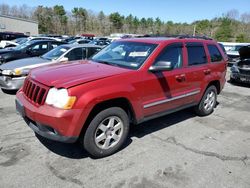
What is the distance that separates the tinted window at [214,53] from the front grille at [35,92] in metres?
3.95

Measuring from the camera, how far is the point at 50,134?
137 inches

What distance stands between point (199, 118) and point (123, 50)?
252cm

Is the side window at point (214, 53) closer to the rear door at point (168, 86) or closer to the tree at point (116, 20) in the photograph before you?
the rear door at point (168, 86)

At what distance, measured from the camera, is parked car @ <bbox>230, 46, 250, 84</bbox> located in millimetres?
9792

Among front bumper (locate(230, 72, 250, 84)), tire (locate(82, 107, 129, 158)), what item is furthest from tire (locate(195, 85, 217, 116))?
front bumper (locate(230, 72, 250, 84))

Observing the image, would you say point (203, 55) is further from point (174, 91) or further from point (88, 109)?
point (88, 109)

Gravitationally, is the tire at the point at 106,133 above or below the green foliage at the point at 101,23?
below

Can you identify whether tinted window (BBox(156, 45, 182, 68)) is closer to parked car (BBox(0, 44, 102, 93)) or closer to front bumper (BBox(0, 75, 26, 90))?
parked car (BBox(0, 44, 102, 93))

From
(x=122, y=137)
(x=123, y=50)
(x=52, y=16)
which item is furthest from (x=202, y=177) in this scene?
(x=52, y=16)

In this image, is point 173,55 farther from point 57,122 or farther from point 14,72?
point 14,72

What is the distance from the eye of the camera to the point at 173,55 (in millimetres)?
4805

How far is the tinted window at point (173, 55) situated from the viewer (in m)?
4.56

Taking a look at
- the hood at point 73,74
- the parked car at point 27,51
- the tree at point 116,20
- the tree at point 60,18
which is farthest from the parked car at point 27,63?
the tree at point 116,20

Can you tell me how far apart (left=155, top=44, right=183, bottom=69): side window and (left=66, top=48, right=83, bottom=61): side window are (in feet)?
14.3
